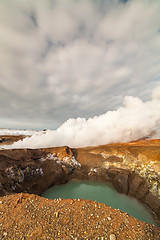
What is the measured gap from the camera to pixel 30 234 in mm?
4219

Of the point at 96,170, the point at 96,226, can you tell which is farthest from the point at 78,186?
the point at 96,226

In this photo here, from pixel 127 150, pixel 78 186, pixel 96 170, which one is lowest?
pixel 78 186

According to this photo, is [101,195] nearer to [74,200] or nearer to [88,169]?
[88,169]

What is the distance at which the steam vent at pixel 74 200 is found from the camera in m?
4.42

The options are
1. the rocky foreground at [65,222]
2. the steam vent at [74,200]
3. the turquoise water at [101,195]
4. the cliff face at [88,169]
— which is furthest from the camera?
the cliff face at [88,169]

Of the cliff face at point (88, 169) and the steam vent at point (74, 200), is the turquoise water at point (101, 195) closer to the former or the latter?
the steam vent at point (74, 200)

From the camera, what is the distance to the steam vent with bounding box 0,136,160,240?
14.5 ft

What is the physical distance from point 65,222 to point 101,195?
20.9ft

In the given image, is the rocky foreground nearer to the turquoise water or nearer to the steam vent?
the steam vent

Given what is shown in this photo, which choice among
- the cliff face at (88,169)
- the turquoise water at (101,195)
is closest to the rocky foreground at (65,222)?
the cliff face at (88,169)

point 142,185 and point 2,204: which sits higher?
point 2,204

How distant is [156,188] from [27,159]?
1630 cm

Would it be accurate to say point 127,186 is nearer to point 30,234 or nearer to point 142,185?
point 142,185

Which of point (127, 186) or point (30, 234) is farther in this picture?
point (127, 186)
